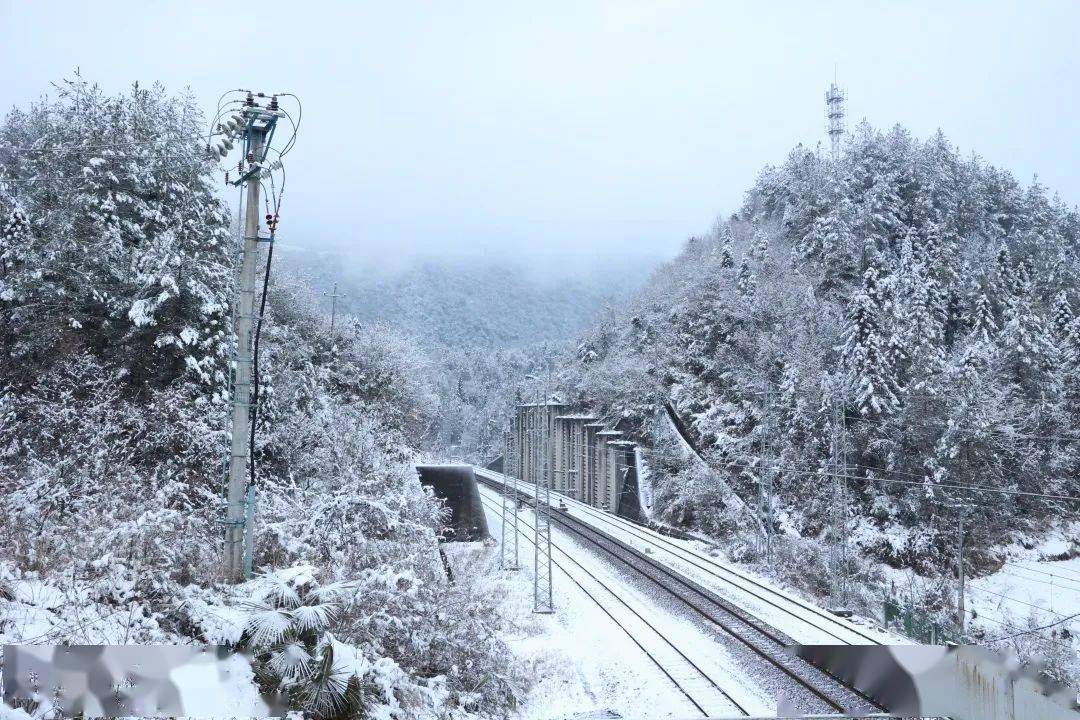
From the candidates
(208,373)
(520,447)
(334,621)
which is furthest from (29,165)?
(520,447)

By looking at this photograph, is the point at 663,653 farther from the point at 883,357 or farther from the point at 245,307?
the point at 883,357

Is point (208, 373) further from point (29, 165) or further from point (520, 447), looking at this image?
point (520, 447)

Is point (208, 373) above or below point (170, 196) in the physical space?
below

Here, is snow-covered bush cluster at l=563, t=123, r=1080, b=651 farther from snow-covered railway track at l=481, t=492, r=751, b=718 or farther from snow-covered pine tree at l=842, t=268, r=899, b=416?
snow-covered railway track at l=481, t=492, r=751, b=718

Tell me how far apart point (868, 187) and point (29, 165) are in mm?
60677

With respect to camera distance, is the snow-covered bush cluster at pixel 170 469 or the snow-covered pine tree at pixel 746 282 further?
the snow-covered pine tree at pixel 746 282

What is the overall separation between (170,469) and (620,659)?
10379 mm

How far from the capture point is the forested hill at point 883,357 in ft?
119

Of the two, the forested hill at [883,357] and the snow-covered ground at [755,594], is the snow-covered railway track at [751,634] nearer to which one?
the snow-covered ground at [755,594]

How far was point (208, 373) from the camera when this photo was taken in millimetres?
17484

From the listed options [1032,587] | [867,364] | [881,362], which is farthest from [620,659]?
[1032,587]

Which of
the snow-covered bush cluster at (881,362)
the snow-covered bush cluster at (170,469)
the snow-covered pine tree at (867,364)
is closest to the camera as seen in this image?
the snow-covered bush cluster at (170,469)

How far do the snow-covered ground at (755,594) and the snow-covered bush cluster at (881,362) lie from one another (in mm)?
4010

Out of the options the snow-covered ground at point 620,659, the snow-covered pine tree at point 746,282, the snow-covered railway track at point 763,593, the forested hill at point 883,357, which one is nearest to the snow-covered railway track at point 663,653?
the snow-covered ground at point 620,659
